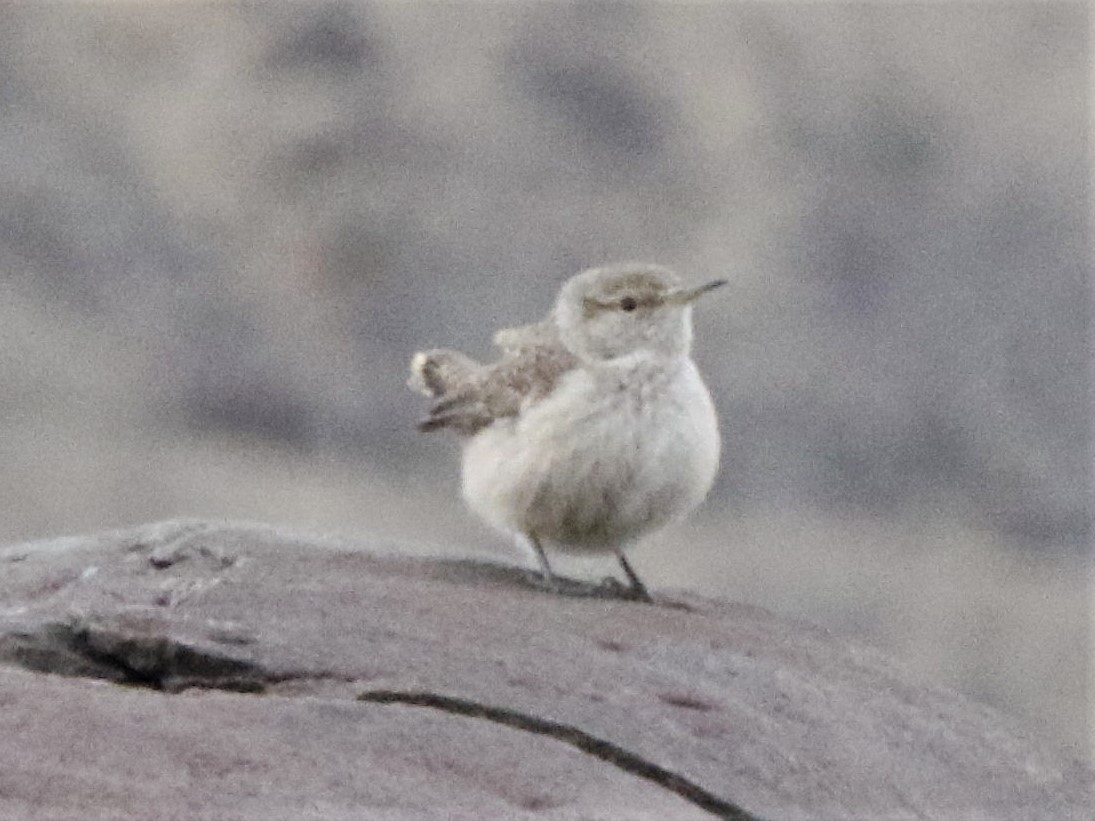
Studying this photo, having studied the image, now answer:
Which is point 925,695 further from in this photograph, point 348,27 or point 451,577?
point 348,27

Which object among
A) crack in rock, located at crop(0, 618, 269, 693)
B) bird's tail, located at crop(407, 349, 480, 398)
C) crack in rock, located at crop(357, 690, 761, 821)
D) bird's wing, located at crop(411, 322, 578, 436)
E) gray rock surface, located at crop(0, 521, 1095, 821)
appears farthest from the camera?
bird's tail, located at crop(407, 349, 480, 398)

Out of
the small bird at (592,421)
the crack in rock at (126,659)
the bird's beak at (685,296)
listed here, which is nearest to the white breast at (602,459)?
the small bird at (592,421)

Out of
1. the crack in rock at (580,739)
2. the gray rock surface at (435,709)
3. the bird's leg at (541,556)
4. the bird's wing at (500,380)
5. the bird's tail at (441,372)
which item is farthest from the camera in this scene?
the bird's tail at (441,372)

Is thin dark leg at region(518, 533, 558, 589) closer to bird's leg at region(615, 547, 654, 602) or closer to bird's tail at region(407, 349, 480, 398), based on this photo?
bird's leg at region(615, 547, 654, 602)

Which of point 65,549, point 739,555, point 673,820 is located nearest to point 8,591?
point 65,549

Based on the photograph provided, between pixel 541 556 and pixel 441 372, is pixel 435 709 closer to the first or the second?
pixel 541 556

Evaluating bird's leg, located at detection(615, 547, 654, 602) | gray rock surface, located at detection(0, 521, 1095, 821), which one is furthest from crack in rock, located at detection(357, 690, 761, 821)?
bird's leg, located at detection(615, 547, 654, 602)

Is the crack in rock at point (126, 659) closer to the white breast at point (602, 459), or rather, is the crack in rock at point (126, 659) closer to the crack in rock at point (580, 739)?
the crack in rock at point (580, 739)

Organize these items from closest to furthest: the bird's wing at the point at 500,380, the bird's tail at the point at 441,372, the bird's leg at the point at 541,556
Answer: the bird's leg at the point at 541,556
the bird's wing at the point at 500,380
the bird's tail at the point at 441,372
